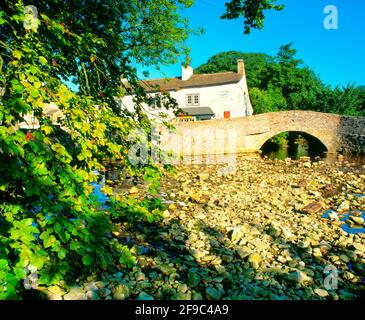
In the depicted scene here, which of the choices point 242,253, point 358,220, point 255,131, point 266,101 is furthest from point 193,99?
point 242,253

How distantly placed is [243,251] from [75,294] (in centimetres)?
287

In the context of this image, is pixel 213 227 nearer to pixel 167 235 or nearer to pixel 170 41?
pixel 167 235

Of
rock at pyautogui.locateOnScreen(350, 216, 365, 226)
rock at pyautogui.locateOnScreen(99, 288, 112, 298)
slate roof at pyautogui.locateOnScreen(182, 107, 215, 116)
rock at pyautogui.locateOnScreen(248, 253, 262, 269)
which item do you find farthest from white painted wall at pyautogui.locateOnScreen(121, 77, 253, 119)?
rock at pyautogui.locateOnScreen(99, 288, 112, 298)

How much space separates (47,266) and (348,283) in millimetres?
4194

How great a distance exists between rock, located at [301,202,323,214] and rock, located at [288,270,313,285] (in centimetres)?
379

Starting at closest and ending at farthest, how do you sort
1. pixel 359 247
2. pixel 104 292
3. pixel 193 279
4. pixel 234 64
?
1. pixel 104 292
2. pixel 193 279
3. pixel 359 247
4. pixel 234 64

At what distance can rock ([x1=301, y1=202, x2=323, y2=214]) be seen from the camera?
305 inches

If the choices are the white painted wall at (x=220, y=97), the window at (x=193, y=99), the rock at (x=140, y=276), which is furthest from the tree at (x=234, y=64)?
the rock at (x=140, y=276)

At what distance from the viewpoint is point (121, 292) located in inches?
148

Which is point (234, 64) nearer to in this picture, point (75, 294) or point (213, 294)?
point (213, 294)

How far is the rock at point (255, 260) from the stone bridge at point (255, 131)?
17963 millimetres

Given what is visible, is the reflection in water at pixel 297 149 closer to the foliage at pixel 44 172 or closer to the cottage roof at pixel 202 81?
the cottage roof at pixel 202 81

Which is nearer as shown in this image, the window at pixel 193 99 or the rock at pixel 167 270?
the rock at pixel 167 270

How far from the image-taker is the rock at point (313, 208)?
305 inches
